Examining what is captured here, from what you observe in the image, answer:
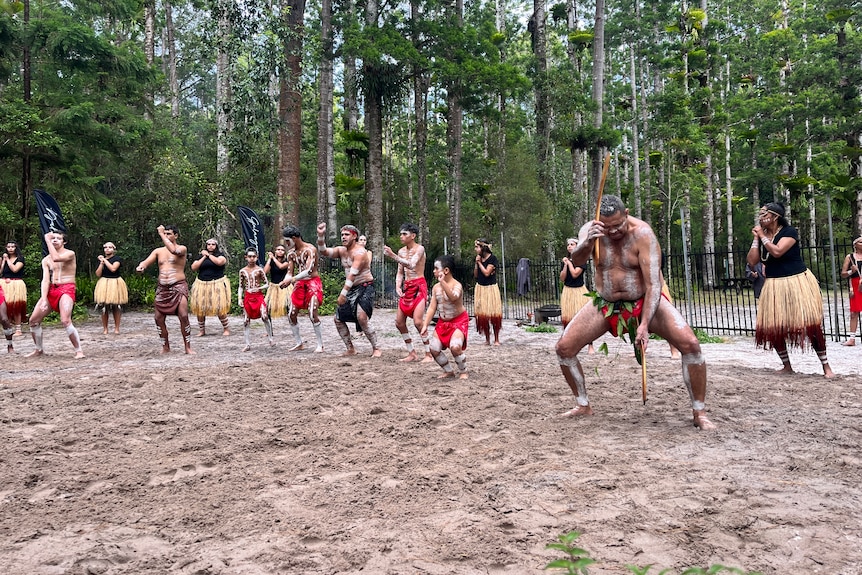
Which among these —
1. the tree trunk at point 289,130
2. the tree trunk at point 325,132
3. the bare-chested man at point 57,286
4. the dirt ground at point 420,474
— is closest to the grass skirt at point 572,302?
the dirt ground at point 420,474

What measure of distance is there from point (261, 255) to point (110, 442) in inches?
402

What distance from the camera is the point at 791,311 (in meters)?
6.85

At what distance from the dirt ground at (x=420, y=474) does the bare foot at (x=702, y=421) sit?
0.10 meters

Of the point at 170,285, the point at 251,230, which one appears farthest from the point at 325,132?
the point at 170,285

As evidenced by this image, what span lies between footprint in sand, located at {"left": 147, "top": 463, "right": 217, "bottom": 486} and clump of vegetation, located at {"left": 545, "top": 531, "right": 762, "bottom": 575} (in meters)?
2.47

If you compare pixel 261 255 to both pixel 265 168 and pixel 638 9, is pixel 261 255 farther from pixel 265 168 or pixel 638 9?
pixel 638 9

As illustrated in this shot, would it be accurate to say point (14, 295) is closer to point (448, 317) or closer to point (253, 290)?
point (253, 290)

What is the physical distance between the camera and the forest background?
17141 millimetres

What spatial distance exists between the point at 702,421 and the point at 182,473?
3.71m

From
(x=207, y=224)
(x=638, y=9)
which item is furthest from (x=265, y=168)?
(x=638, y=9)

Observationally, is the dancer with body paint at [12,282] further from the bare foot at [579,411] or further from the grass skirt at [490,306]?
the bare foot at [579,411]

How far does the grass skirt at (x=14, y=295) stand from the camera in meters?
11.1

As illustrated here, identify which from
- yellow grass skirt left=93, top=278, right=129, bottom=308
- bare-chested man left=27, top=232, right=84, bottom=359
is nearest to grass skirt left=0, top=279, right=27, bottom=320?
yellow grass skirt left=93, top=278, right=129, bottom=308

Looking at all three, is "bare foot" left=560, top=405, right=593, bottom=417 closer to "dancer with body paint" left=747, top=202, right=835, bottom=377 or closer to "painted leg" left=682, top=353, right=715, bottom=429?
"painted leg" left=682, top=353, right=715, bottom=429
